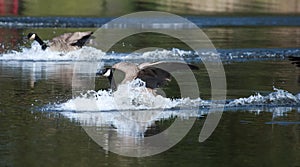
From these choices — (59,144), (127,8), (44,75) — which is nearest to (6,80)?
(44,75)

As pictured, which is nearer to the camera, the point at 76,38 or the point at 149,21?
the point at 76,38

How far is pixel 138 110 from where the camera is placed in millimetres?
13680

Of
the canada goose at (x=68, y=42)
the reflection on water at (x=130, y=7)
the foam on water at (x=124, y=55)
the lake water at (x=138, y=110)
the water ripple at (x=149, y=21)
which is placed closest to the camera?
the lake water at (x=138, y=110)

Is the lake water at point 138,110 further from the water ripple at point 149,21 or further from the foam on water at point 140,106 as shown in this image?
the water ripple at point 149,21

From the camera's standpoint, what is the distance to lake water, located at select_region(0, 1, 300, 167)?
10.3 meters

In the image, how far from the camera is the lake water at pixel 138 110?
10.3 m

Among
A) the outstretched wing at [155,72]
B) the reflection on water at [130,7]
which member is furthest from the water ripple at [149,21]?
the outstretched wing at [155,72]

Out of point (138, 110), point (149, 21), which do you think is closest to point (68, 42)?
point (138, 110)

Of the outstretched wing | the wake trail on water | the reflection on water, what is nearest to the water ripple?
the reflection on water

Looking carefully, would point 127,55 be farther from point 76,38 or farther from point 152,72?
point 152,72

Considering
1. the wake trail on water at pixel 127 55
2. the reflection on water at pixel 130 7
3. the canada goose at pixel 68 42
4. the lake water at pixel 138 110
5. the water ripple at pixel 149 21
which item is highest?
the reflection on water at pixel 130 7

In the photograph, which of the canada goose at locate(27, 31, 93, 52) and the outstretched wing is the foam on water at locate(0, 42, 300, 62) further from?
the outstretched wing

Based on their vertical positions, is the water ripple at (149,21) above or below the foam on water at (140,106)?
above

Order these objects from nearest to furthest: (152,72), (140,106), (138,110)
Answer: (138,110), (140,106), (152,72)
